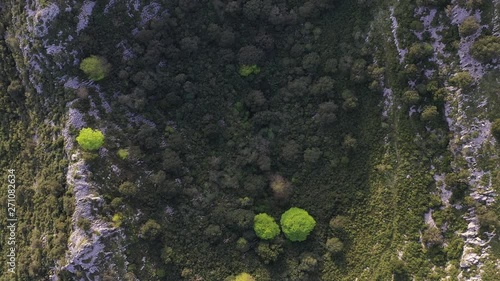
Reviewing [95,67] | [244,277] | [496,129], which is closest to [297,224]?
[244,277]

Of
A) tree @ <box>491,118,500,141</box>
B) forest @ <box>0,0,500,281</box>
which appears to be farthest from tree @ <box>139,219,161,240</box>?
tree @ <box>491,118,500,141</box>

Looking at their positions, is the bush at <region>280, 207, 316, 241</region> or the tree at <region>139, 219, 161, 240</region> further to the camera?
the bush at <region>280, 207, 316, 241</region>

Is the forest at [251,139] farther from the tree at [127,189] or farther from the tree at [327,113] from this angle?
the tree at [327,113]

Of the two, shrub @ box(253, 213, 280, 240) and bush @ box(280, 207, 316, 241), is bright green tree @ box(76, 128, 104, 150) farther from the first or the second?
bush @ box(280, 207, 316, 241)

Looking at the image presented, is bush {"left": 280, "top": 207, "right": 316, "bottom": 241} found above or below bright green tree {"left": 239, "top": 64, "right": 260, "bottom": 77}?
below

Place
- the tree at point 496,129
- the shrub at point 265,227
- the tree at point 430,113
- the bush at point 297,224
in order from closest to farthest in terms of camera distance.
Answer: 1. the tree at point 496,129
2. the tree at point 430,113
3. the bush at point 297,224
4. the shrub at point 265,227

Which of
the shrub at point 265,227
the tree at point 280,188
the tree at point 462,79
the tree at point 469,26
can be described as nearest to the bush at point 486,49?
the tree at point 469,26
